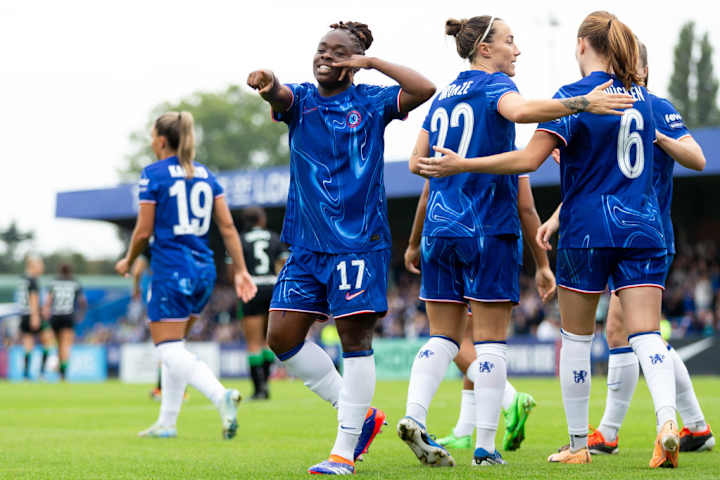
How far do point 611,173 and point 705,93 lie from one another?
6785 cm

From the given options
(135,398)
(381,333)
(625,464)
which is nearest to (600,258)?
(625,464)

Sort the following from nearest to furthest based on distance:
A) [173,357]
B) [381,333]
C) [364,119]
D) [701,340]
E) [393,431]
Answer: [364,119] → [173,357] → [393,431] → [701,340] → [381,333]

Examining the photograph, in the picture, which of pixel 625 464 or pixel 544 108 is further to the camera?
pixel 625 464

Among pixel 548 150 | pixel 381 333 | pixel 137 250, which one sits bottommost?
pixel 381 333

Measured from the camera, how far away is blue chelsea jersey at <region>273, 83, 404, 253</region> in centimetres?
466

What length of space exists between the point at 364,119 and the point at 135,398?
9.70m

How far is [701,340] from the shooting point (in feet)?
60.1

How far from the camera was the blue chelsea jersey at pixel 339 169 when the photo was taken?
15.3 feet

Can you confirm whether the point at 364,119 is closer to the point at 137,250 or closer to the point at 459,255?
the point at 459,255

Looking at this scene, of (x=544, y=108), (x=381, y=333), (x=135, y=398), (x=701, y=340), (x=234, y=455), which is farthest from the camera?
(x=381, y=333)

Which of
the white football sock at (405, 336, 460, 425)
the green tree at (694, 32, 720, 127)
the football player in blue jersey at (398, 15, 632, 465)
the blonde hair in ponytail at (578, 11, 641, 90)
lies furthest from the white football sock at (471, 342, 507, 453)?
the green tree at (694, 32, 720, 127)

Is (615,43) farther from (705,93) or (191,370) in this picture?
(705,93)

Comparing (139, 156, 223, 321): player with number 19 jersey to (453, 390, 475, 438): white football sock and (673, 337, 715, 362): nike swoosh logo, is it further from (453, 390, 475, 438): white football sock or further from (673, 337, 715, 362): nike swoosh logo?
(673, 337, 715, 362): nike swoosh logo

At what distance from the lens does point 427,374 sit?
197 inches
